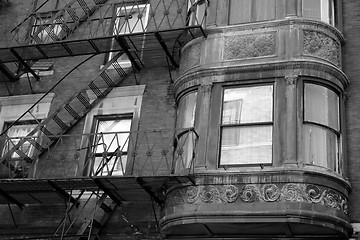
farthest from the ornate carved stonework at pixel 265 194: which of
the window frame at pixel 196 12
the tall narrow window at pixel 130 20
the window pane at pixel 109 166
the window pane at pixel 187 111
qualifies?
the tall narrow window at pixel 130 20

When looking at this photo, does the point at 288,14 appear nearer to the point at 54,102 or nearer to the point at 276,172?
the point at 276,172

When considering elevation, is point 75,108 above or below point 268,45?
below

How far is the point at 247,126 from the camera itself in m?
13.1

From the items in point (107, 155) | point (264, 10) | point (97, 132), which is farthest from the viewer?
point (97, 132)

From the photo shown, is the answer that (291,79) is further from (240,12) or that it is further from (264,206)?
(264,206)

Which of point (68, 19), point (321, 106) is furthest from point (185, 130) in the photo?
point (68, 19)

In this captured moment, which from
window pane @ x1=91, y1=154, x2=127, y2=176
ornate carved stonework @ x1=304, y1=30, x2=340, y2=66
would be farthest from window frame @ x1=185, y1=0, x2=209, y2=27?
window pane @ x1=91, y1=154, x2=127, y2=176

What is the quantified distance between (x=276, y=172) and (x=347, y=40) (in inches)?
167

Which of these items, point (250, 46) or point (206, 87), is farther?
point (250, 46)

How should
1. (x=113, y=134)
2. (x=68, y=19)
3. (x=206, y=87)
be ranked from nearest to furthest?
(x=206, y=87) < (x=113, y=134) < (x=68, y=19)

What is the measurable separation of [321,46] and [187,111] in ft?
10.9

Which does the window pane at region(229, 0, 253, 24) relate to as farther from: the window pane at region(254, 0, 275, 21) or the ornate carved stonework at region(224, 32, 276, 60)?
the ornate carved stonework at region(224, 32, 276, 60)

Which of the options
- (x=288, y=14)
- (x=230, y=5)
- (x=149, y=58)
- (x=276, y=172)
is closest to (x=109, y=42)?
(x=149, y=58)

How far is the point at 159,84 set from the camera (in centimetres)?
1548
